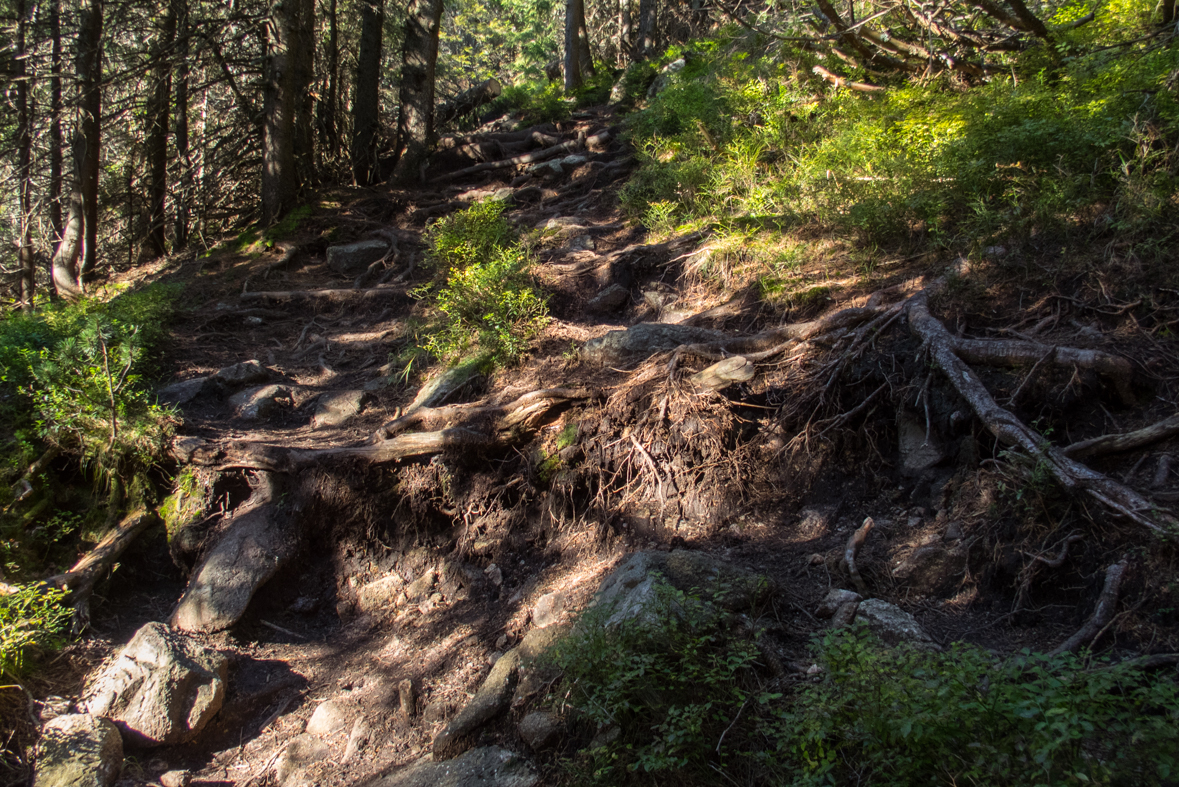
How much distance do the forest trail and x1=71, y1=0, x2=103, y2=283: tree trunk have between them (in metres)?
6.28

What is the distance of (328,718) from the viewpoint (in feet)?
13.4

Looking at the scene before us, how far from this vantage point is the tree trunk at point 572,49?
1856 cm

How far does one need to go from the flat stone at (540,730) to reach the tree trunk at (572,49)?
59.6 ft

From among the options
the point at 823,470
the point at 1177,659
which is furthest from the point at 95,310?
the point at 1177,659

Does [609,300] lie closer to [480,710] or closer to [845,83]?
[845,83]

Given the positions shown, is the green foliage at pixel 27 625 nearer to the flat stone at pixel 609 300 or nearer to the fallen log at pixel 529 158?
the flat stone at pixel 609 300

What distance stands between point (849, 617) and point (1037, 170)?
3.90 metres

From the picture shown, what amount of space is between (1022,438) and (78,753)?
533 cm

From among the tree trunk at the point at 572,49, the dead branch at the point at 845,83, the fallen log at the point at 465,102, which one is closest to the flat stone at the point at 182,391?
the dead branch at the point at 845,83

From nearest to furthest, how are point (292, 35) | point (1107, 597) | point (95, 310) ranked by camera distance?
point (1107, 597), point (95, 310), point (292, 35)

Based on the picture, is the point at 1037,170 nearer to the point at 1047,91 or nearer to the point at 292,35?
the point at 1047,91

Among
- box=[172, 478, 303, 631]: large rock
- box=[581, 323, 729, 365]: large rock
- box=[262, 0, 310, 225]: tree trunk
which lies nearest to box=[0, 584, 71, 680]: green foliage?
box=[172, 478, 303, 631]: large rock

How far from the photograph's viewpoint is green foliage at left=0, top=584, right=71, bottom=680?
3.85 meters

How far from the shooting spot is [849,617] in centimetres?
329
